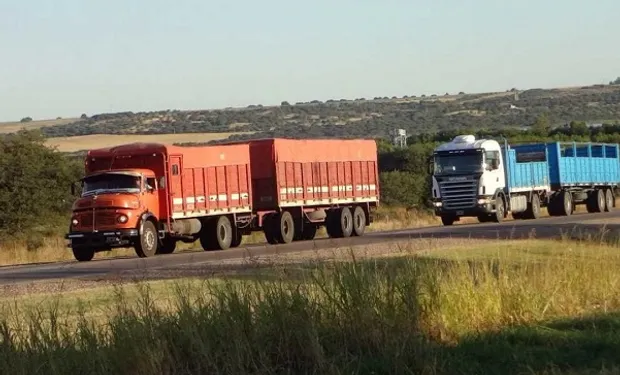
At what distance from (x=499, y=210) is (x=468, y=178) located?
5.64 ft

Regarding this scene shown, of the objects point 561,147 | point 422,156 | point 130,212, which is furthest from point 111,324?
point 422,156

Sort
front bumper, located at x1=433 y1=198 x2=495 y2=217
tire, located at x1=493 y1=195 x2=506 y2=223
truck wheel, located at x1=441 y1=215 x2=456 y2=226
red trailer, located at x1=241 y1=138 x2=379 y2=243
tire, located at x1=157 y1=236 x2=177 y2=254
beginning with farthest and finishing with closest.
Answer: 1. truck wheel, located at x1=441 y1=215 x2=456 y2=226
2. tire, located at x1=493 y1=195 x2=506 y2=223
3. front bumper, located at x1=433 y1=198 x2=495 y2=217
4. red trailer, located at x1=241 y1=138 x2=379 y2=243
5. tire, located at x1=157 y1=236 x2=177 y2=254

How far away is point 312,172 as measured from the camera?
131 ft

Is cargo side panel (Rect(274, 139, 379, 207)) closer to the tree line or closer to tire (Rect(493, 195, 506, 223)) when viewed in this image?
tire (Rect(493, 195, 506, 223))

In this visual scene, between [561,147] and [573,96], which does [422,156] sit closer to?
[561,147]

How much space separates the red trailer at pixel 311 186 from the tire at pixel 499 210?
4.51 m

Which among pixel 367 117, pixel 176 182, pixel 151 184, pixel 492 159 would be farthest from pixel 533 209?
pixel 367 117

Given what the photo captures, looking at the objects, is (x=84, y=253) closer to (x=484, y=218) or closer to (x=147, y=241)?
(x=147, y=241)

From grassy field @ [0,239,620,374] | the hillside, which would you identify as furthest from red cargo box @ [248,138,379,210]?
the hillside

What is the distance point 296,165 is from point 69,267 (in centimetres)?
1053

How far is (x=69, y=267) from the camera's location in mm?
30516

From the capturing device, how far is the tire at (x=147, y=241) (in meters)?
33.5

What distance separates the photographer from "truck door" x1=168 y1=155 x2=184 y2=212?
34844mm

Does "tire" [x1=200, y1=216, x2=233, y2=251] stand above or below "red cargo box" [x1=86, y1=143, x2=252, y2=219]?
below
